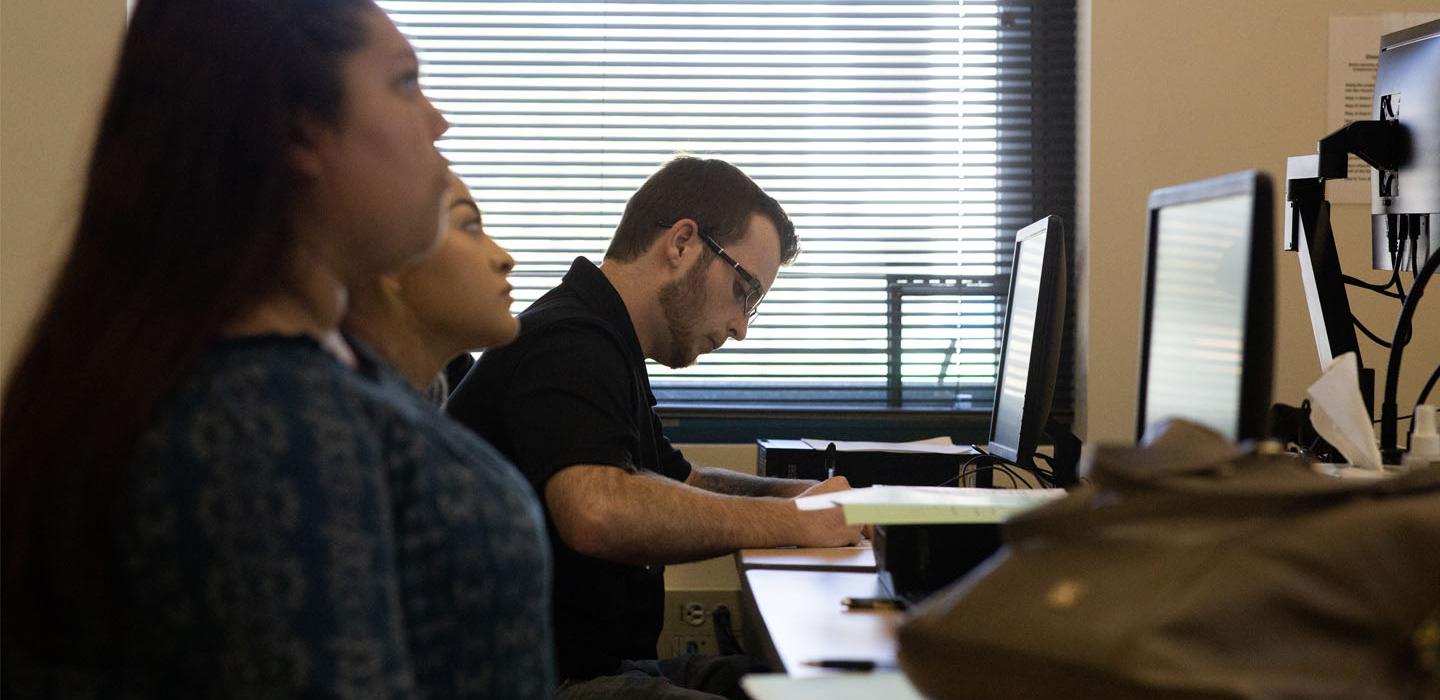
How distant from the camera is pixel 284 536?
677 millimetres

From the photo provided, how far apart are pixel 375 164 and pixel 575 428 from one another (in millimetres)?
919

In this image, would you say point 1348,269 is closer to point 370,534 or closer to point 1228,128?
point 1228,128

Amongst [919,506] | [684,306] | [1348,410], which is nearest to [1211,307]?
[919,506]

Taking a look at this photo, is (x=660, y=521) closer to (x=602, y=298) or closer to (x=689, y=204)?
(x=602, y=298)

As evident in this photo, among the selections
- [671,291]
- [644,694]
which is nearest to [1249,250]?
[644,694]

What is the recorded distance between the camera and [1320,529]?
0.67m

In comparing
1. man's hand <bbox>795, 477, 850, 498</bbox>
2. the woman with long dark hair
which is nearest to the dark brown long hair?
the woman with long dark hair

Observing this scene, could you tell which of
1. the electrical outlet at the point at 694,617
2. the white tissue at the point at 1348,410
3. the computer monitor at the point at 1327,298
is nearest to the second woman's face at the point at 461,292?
the white tissue at the point at 1348,410

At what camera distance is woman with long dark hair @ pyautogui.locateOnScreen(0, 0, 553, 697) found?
0.68 metres

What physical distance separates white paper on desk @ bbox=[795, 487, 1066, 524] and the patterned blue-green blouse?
1.70 ft

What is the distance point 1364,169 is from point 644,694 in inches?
86.5

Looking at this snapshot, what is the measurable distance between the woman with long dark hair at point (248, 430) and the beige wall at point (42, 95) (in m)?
2.32

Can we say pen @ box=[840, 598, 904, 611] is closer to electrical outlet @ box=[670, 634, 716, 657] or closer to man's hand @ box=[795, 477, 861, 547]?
man's hand @ box=[795, 477, 861, 547]

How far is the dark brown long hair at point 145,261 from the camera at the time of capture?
0.70 metres
